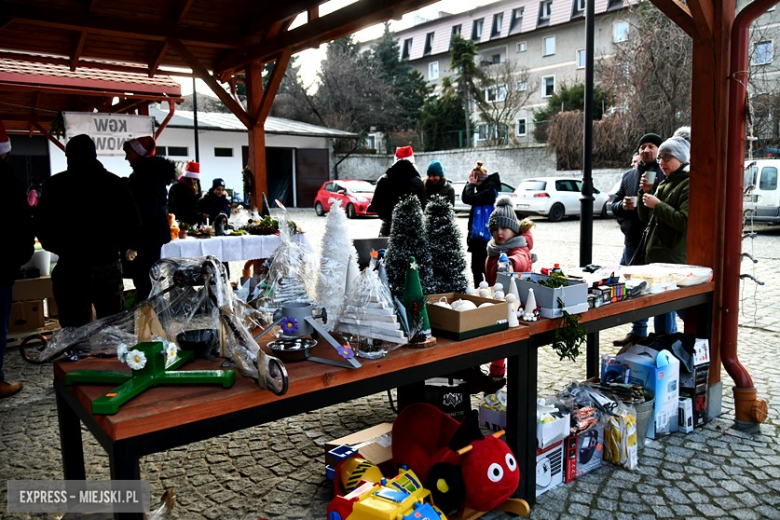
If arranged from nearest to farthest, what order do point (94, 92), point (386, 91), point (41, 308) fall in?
point (41, 308), point (94, 92), point (386, 91)

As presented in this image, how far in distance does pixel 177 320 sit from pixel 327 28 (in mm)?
4744

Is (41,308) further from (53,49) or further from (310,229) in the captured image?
(310,229)

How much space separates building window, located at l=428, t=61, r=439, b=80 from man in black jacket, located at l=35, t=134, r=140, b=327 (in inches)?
1837

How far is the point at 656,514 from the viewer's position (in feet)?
8.88

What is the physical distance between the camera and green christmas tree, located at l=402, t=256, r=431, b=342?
2303 millimetres

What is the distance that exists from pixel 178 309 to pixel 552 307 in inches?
64.5

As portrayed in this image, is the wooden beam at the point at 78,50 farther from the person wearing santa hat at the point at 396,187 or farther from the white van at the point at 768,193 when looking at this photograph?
the white van at the point at 768,193

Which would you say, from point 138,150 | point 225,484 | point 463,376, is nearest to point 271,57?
point 138,150

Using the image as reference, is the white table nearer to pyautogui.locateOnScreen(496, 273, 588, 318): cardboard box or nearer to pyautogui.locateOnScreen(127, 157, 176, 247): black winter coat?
pyautogui.locateOnScreen(127, 157, 176, 247): black winter coat

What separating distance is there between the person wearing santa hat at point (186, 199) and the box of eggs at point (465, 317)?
5.88 metres

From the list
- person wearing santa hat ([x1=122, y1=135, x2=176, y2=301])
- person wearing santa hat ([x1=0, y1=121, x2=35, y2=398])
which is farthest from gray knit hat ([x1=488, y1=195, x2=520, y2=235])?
person wearing santa hat ([x1=0, y1=121, x2=35, y2=398])

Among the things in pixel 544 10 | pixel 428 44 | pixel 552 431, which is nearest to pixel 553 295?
pixel 552 431

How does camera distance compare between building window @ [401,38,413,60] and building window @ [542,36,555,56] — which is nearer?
building window @ [542,36,555,56]

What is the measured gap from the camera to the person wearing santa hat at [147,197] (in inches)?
204
